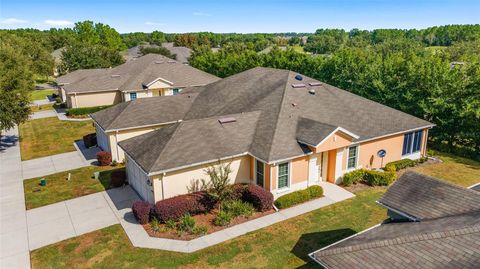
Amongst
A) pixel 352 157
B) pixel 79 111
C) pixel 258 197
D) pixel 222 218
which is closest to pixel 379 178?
pixel 352 157

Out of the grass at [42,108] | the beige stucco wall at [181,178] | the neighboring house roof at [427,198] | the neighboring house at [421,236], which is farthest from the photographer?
the grass at [42,108]

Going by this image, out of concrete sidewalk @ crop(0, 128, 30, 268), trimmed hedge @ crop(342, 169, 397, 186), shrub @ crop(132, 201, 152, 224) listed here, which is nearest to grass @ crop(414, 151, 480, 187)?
trimmed hedge @ crop(342, 169, 397, 186)

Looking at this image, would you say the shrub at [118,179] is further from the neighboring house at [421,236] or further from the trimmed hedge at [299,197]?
the neighboring house at [421,236]

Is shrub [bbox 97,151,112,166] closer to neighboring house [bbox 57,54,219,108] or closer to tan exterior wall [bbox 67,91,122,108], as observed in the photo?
neighboring house [bbox 57,54,219,108]

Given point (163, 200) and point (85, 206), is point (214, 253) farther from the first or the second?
point (85, 206)

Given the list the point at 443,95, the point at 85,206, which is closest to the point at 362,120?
the point at 443,95

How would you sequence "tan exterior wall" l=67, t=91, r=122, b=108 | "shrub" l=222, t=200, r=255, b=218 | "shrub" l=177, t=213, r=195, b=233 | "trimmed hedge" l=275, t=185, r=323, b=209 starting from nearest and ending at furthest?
"shrub" l=177, t=213, r=195, b=233 < "shrub" l=222, t=200, r=255, b=218 < "trimmed hedge" l=275, t=185, r=323, b=209 < "tan exterior wall" l=67, t=91, r=122, b=108

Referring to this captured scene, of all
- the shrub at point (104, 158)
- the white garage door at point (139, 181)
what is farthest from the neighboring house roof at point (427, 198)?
the shrub at point (104, 158)
